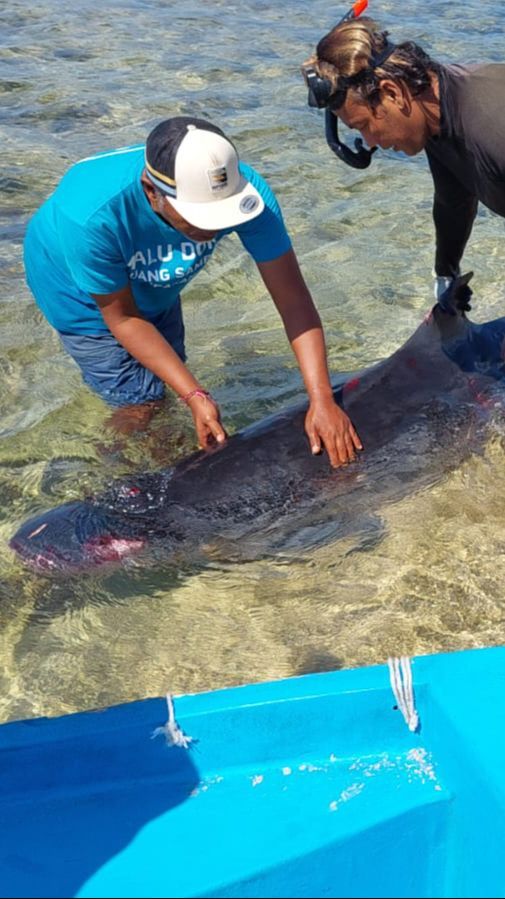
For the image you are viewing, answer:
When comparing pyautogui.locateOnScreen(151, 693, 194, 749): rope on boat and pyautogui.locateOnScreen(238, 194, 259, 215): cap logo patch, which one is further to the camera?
pyautogui.locateOnScreen(238, 194, 259, 215): cap logo patch

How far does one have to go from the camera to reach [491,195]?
4152mm

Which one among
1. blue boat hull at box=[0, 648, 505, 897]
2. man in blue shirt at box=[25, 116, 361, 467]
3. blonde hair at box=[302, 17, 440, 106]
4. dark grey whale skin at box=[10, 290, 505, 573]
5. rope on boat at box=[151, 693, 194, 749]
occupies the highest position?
blonde hair at box=[302, 17, 440, 106]

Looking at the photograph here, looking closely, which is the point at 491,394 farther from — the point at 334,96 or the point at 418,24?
the point at 418,24

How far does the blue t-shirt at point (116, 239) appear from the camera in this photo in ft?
14.3

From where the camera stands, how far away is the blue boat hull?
260 cm

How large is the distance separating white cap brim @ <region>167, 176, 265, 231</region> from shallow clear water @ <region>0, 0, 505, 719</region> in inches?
57.2

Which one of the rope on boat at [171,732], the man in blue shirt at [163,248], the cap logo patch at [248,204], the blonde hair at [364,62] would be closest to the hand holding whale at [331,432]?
the man in blue shirt at [163,248]

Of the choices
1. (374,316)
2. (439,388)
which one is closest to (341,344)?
(374,316)

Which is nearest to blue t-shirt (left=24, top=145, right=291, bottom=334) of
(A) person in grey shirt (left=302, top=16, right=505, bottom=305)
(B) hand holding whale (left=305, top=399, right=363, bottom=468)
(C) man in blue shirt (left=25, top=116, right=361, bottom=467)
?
(C) man in blue shirt (left=25, top=116, right=361, bottom=467)

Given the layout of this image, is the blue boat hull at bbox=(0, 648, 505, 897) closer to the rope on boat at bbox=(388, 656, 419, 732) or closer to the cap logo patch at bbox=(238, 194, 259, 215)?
the rope on boat at bbox=(388, 656, 419, 732)

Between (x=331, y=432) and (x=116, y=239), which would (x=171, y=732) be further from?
(x=116, y=239)

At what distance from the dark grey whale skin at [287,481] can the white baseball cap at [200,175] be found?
113 centimetres

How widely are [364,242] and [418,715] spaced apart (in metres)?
5.41

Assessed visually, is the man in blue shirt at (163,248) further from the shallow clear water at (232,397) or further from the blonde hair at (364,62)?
the shallow clear water at (232,397)
